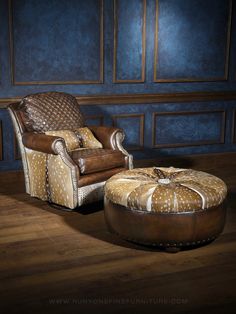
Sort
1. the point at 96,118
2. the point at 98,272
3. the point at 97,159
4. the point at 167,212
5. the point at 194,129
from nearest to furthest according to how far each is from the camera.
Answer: the point at 98,272
the point at 167,212
the point at 97,159
the point at 96,118
the point at 194,129

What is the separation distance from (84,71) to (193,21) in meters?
1.29

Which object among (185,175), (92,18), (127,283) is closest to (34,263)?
(127,283)

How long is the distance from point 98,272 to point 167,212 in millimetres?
552

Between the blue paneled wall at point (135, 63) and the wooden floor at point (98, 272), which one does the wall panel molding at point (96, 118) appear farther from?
the wooden floor at point (98, 272)

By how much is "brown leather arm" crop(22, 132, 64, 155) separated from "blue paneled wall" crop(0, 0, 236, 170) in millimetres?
683

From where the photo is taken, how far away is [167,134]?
5418 millimetres

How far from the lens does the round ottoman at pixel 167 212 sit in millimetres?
3055

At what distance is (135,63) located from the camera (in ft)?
16.8

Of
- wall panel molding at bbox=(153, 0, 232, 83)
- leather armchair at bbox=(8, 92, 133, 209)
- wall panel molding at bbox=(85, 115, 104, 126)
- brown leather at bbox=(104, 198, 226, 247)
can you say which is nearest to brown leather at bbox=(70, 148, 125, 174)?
leather armchair at bbox=(8, 92, 133, 209)

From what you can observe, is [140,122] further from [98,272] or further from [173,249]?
[98,272]

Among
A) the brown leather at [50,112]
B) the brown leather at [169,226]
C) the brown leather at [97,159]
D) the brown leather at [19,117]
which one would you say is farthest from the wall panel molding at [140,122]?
the brown leather at [169,226]

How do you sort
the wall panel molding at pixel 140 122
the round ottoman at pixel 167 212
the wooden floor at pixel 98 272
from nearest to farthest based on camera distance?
the wooden floor at pixel 98 272
the round ottoman at pixel 167 212
the wall panel molding at pixel 140 122

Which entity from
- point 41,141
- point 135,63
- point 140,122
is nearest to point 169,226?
point 41,141

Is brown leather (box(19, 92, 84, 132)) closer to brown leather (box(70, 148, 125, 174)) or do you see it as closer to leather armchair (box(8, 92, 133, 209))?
leather armchair (box(8, 92, 133, 209))
